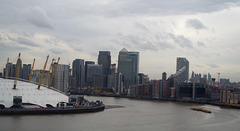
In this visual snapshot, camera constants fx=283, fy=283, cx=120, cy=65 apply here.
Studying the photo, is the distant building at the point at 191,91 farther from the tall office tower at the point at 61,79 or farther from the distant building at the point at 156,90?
the tall office tower at the point at 61,79

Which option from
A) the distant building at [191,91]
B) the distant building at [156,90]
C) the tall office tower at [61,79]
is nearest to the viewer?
the distant building at [191,91]

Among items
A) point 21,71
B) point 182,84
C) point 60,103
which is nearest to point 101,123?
point 60,103

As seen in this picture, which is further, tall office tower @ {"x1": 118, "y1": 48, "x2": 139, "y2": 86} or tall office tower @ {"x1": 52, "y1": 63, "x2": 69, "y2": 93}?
tall office tower @ {"x1": 118, "y1": 48, "x2": 139, "y2": 86}

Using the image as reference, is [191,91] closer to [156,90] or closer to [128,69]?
[156,90]

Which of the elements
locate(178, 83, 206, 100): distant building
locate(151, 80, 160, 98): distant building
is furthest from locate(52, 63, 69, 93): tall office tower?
locate(178, 83, 206, 100): distant building

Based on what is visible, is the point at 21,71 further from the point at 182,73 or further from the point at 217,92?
the point at 217,92

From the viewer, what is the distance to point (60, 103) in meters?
35.3

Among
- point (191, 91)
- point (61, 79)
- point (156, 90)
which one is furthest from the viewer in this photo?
point (156, 90)

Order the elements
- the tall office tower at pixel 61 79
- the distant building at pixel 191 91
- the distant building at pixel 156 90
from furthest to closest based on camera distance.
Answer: the distant building at pixel 156 90 < the tall office tower at pixel 61 79 < the distant building at pixel 191 91

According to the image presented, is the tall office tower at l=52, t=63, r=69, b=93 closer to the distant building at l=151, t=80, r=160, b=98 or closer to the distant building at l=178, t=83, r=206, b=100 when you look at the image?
the distant building at l=151, t=80, r=160, b=98

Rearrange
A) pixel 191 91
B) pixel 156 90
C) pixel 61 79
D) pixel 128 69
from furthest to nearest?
pixel 128 69, pixel 156 90, pixel 61 79, pixel 191 91

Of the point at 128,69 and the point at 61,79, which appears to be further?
the point at 128,69

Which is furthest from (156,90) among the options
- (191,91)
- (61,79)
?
(61,79)

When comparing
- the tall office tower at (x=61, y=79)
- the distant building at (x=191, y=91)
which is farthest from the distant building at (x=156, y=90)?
the tall office tower at (x=61, y=79)
